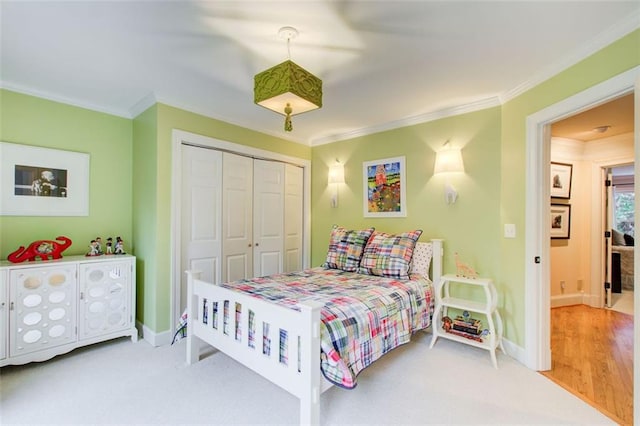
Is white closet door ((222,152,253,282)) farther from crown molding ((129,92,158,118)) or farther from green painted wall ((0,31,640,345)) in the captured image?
crown molding ((129,92,158,118))

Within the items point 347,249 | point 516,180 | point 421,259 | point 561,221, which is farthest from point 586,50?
point 561,221

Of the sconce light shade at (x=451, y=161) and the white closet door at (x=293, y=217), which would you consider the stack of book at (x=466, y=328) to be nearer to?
the sconce light shade at (x=451, y=161)

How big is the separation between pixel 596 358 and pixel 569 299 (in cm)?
194

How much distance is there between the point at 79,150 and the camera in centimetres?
298

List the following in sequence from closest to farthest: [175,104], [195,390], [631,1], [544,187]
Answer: [631,1] < [195,390] < [544,187] < [175,104]

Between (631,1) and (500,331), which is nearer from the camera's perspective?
(631,1)

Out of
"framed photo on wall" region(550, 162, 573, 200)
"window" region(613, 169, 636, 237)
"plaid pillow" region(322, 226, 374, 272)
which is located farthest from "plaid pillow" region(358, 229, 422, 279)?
"window" region(613, 169, 636, 237)

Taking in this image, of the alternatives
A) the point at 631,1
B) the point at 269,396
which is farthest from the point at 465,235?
the point at 269,396

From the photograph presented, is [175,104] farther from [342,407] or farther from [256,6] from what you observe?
[342,407]

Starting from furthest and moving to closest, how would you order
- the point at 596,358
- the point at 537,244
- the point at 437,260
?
the point at 437,260 → the point at 596,358 → the point at 537,244

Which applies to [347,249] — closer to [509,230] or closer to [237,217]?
[237,217]

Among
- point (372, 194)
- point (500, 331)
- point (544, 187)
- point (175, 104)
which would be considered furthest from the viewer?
point (372, 194)

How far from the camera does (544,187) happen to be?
240 cm

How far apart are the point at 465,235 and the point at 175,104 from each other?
10.6 ft
